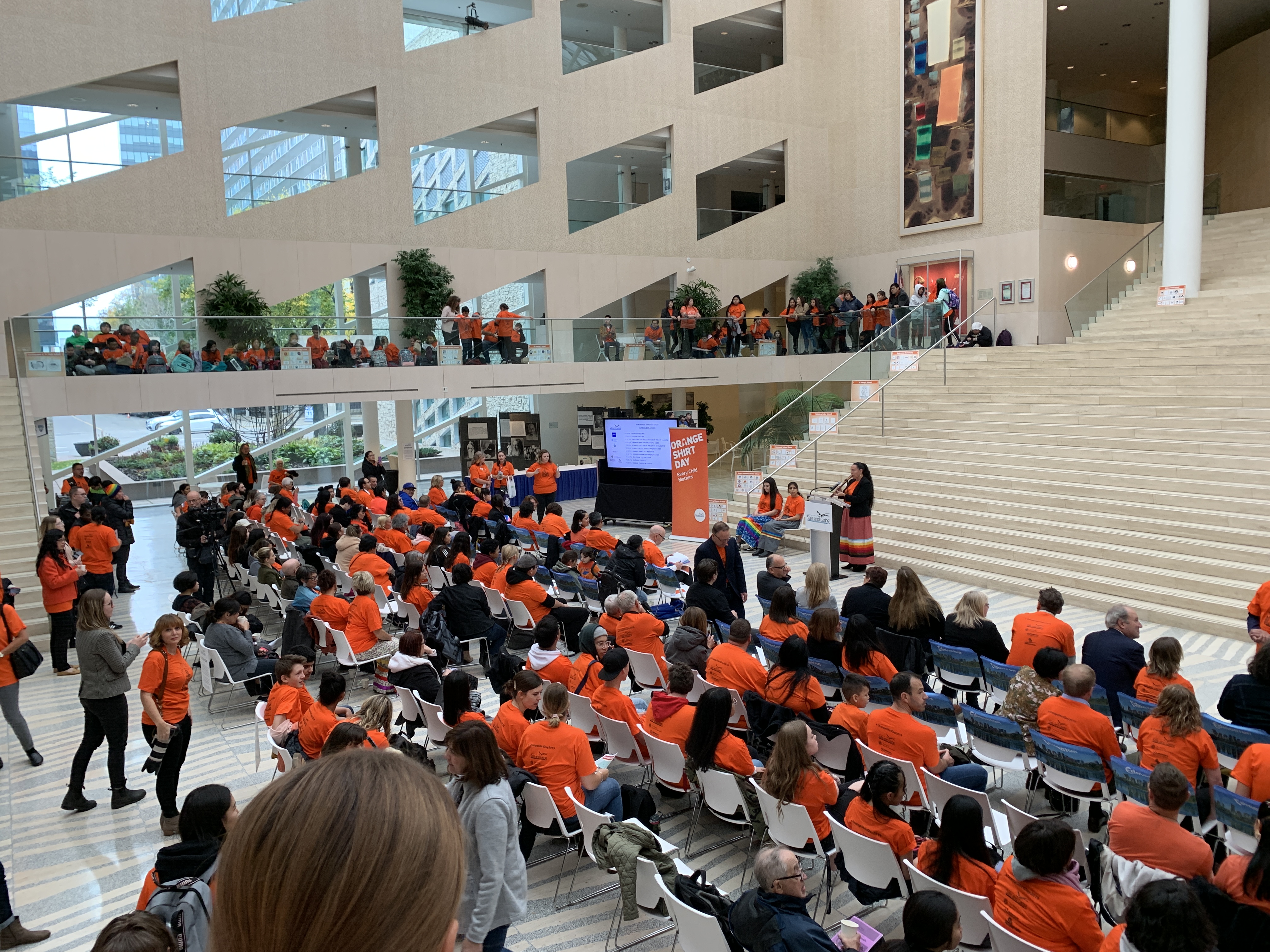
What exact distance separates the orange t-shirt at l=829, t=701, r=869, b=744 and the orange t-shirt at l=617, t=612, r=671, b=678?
2.27m

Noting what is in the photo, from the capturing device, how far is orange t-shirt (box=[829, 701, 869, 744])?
239 inches

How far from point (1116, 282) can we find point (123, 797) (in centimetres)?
2235

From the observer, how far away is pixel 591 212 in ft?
84.9

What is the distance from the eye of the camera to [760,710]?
6789 millimetres

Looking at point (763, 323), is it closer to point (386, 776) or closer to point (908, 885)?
point (908, 885)

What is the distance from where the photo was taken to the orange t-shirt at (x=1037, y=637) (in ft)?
23.3

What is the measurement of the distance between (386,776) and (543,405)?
1083 inches

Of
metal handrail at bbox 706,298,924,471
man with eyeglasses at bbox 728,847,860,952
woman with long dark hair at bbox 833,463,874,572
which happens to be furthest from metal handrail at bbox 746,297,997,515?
man with eyeglasses at bbox 728,847,860,952

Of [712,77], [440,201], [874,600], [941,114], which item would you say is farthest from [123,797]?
[712,77]

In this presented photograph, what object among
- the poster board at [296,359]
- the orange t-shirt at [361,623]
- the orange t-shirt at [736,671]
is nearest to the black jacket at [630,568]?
the orange t-shirt at [361,623]

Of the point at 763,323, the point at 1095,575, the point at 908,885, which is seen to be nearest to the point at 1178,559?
the point at 1095,575

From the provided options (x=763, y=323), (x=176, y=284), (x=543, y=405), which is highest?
(x=176, y=284)

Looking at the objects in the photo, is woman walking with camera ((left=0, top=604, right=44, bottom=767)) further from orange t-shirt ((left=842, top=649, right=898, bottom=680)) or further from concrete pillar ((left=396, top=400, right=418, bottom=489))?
concrete pillar ((left=396, top=400, right=418, bottom=489))

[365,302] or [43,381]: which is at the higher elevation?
[365,302]
